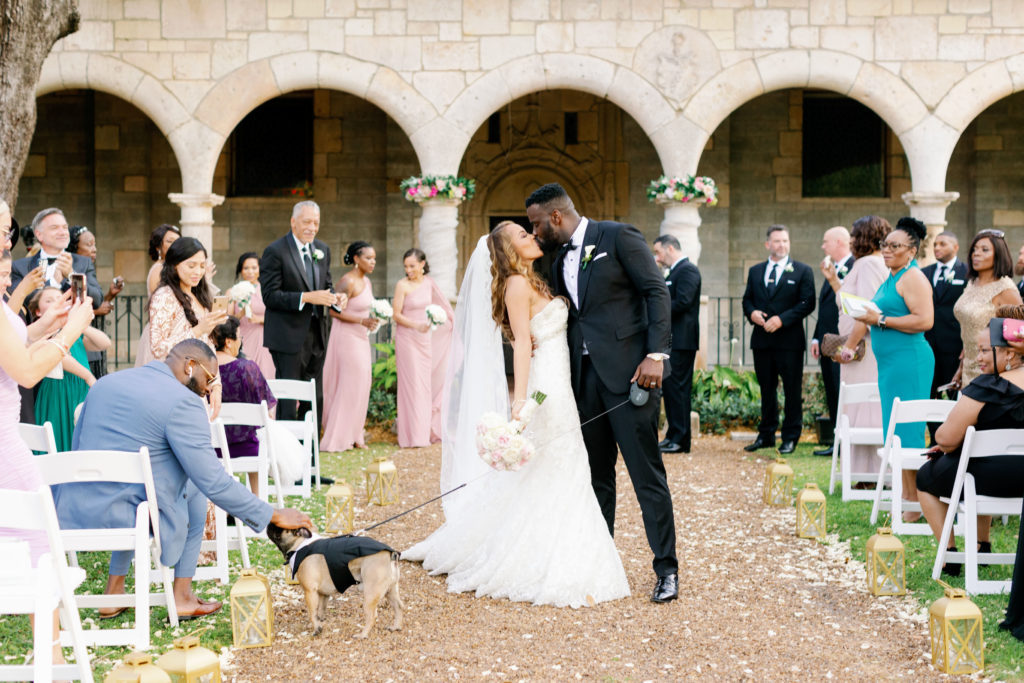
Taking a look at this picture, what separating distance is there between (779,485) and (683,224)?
509 centimetres

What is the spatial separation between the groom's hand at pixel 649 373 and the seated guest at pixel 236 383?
2537mm

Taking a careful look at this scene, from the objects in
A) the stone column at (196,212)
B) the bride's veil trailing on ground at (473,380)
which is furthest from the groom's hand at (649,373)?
the stone column at (196,212)

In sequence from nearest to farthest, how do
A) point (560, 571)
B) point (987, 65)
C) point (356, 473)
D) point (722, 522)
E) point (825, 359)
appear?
point (560, 571)
point (722, 522)
point (356, 473)
point (825, 359)
point (987, 65)

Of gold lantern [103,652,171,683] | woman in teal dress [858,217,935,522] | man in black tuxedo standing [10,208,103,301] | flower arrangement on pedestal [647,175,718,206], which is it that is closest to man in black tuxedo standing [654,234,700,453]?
woman in teal dress [858,217,935,522]

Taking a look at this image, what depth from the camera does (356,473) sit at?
832cm

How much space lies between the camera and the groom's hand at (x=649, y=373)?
4641 millimetres

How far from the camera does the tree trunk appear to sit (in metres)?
6.17

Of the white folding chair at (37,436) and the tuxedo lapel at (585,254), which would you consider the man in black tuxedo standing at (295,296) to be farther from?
the tuxedo lapel at (585,254)

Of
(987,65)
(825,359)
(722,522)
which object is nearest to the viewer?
(722,522)

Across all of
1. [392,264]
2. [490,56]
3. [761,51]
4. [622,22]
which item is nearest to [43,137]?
[392,264]

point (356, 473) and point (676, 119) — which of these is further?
point (676, 119)

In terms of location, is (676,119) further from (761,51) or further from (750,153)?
(750,153)

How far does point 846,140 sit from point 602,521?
38.4 ft

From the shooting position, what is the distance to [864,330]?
7.48 metres
